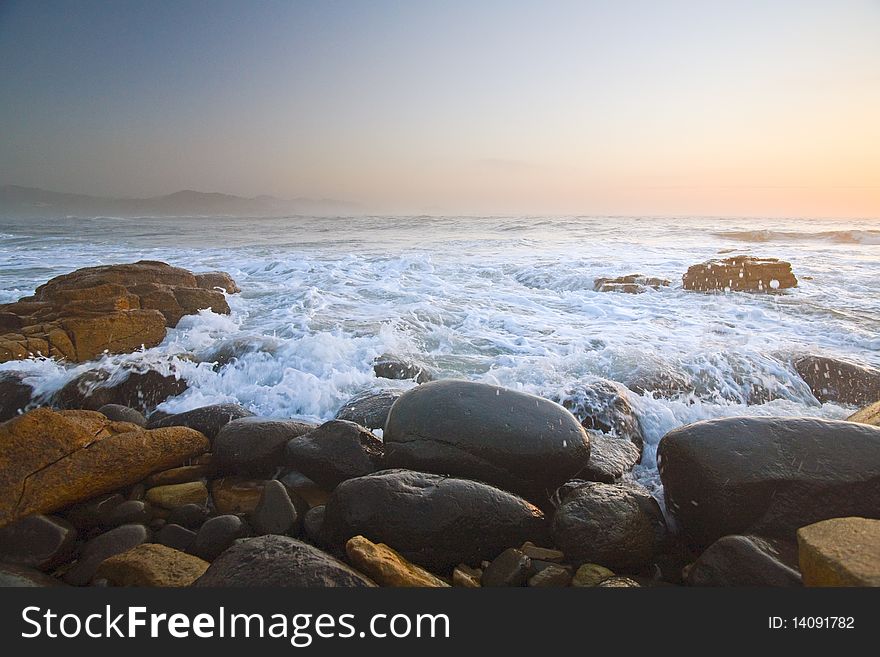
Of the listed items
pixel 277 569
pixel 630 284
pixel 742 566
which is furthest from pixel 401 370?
pixel 630 284

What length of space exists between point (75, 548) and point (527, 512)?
2.49 m

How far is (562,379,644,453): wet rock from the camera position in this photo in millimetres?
4008

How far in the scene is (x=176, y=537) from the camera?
2574 millimetres

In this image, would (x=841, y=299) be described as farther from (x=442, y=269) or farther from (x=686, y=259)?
(x=442, y=269)

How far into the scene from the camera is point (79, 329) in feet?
18.5

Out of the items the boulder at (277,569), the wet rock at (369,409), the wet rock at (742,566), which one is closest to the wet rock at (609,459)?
the wet rock at (742,566)

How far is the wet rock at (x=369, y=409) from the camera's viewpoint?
402cm

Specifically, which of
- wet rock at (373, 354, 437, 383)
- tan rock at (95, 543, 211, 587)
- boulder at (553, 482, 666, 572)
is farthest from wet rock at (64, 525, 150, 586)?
wet rock at (373, 354, 437, 383)

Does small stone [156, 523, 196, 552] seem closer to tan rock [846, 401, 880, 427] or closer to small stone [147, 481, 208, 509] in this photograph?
small stone [147, 481, 208, 509]

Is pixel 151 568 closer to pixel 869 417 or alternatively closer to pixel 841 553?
pixel 841 553

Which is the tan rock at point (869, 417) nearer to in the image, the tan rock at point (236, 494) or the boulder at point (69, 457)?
the tan rock at point (236, 494)

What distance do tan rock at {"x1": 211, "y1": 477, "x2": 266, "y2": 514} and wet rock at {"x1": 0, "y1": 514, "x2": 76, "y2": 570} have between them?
75 centimetres

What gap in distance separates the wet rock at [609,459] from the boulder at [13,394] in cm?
514

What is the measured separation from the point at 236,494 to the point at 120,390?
2535 mm
